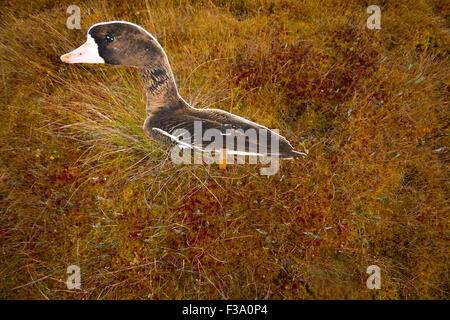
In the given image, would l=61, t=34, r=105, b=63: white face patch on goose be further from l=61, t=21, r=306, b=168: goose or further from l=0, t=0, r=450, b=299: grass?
l=0, t=0, r=450, b=299: grass

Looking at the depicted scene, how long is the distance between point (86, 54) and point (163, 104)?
829 millimetres

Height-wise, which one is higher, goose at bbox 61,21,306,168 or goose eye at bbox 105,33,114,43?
goose eye at bbox 105,33,114,43

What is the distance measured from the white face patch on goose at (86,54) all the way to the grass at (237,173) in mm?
755

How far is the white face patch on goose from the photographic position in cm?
199

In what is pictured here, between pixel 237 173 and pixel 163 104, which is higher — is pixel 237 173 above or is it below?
below

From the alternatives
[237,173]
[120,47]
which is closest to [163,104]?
[120,47]


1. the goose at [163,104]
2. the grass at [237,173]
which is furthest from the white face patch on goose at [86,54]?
the grass at [237,173]

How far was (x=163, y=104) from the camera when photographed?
7.27ft

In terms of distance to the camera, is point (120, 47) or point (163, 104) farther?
point (163, 104)

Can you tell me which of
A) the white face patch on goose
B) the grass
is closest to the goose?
the white face patch on goose

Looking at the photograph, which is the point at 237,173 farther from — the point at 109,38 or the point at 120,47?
the point at 109,38

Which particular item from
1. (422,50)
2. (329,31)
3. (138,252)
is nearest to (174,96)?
(138,252)

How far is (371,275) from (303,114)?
2.10 metres

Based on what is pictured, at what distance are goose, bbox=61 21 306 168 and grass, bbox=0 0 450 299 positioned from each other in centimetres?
60
